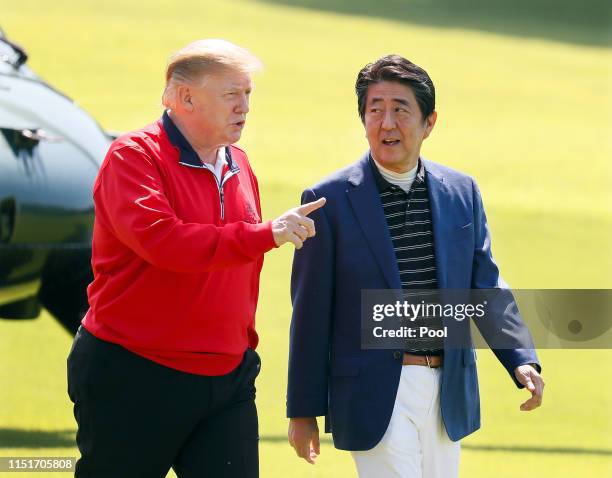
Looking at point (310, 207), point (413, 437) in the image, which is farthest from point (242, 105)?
point (413, 437)

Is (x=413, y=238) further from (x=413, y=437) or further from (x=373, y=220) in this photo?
(x=413, y=437)

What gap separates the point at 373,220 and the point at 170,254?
2.39ft

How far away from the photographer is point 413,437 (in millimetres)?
4078

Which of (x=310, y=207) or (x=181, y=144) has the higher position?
(x=181, y=144)

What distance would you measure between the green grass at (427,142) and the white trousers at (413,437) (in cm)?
253

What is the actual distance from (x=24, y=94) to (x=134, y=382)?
3193 millimetres

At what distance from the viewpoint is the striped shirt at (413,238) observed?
161 inches

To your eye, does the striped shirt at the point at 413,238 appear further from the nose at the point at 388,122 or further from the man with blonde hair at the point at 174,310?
the man with blonde hair at the point at 174,310

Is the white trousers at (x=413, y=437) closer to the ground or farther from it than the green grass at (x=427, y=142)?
closer to the ground

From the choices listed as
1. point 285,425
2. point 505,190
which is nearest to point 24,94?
point 285,425

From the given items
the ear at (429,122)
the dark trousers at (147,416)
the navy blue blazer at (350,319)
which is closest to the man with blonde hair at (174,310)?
A: the dark trousers at (147,416)

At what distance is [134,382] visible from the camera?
379cm

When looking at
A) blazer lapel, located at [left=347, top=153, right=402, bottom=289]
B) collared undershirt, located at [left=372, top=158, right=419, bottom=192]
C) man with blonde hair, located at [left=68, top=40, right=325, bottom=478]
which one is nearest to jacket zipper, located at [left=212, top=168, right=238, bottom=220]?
man with blonde hair, located at [left=68, top=40, right=325, bottom=478]

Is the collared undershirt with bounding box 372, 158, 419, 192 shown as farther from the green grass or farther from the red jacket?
the green grass
